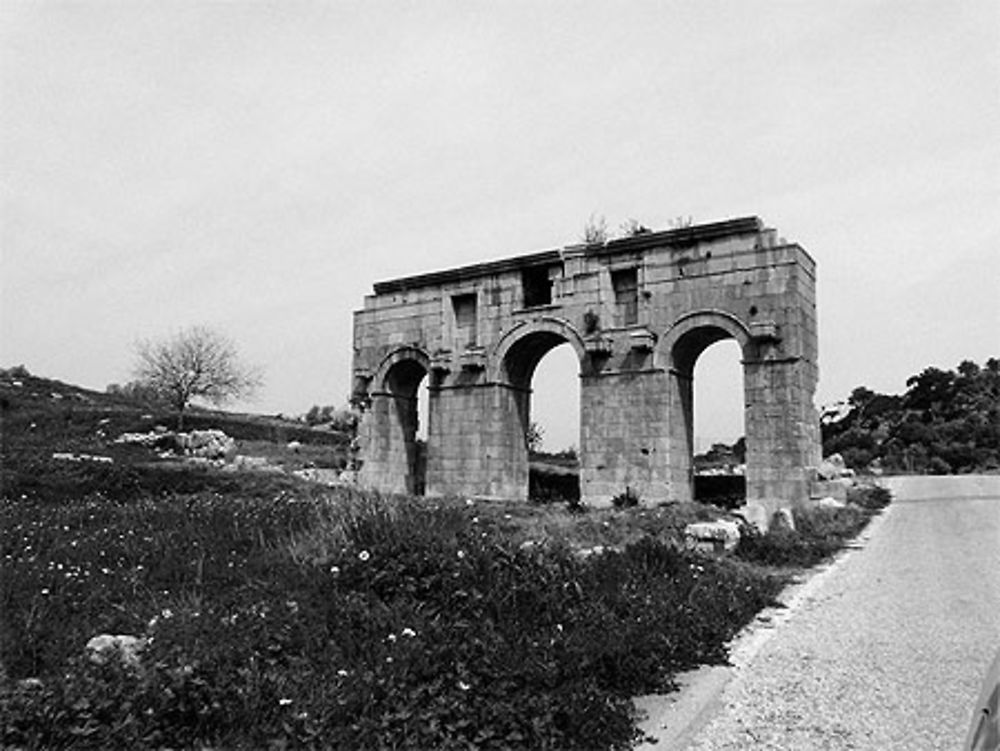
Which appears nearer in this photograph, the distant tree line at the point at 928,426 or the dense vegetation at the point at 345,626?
the dense vegetation at the point at 345,626

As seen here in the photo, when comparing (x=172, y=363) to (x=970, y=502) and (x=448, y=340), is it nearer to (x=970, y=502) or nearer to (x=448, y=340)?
(x=448, y=340)

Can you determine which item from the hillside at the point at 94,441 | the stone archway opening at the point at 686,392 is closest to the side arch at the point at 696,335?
the stone archway opening at the point at 686,392

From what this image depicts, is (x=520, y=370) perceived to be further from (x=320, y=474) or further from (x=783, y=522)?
(x=783, y=522)

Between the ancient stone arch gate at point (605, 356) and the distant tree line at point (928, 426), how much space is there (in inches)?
909

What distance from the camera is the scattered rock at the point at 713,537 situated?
11.4 m

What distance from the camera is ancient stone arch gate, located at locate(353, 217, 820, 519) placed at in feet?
57.3

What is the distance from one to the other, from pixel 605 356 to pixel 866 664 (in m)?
13.6

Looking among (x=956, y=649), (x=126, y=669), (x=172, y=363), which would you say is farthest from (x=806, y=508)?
(x=172, y=363)

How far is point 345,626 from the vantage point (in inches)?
227

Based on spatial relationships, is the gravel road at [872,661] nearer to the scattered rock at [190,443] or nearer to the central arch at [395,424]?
the central arch at [395,424]

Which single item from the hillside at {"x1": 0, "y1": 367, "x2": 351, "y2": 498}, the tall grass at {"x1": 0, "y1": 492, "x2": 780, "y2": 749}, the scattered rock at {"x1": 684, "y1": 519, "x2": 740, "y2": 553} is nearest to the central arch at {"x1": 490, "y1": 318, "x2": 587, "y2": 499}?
the hillside at {"x1": 0, "y1": 367, "x2": 351, "y2": 498}

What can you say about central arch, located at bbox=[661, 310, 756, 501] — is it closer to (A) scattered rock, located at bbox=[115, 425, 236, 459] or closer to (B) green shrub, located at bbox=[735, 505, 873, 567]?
(B) green shrub, located at bbox=[735, 505, 873, 567]

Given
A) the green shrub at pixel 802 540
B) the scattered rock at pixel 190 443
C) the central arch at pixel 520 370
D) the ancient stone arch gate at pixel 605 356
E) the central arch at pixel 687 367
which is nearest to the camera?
the green shrub at pixel 802 540

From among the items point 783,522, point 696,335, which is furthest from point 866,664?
point 696,335
